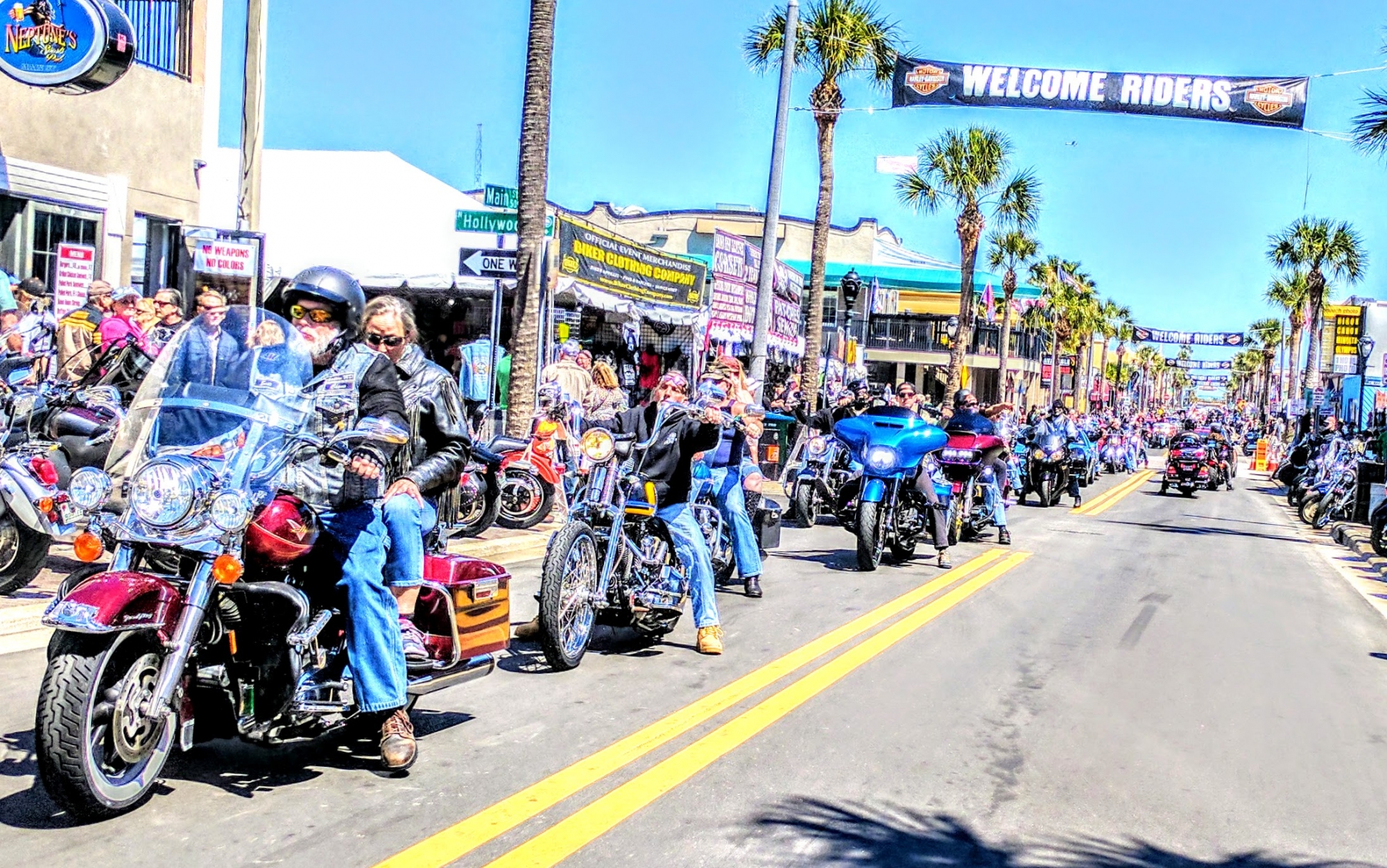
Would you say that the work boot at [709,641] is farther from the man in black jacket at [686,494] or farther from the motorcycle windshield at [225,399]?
the motorcycle windshield at [225,399]

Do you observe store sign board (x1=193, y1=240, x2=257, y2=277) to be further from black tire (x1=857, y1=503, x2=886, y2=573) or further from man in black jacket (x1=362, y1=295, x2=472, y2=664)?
man in black jacket (x1=362, y1=295, x2=472, y2=664)

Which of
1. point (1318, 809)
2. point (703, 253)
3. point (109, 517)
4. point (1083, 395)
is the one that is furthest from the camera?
point (1083, 395)

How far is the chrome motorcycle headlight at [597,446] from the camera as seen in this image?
724 cm

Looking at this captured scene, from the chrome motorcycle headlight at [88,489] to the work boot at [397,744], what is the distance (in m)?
1.38

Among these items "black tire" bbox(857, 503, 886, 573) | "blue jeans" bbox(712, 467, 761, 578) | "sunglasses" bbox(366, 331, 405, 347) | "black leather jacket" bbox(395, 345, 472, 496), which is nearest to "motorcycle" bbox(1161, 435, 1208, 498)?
"black tire" bbox(857, 503, 886, 573)

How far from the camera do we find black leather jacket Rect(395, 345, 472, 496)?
5.35m

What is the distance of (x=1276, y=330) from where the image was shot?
117 m

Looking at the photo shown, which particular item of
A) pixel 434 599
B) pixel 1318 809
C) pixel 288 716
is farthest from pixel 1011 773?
pixel 288 716

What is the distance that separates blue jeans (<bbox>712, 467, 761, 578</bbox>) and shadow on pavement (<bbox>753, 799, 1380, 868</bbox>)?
5108mm

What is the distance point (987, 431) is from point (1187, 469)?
18.5 m

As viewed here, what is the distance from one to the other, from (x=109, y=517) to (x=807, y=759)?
9.50 ft

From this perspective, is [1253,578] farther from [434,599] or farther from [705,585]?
[434,599]

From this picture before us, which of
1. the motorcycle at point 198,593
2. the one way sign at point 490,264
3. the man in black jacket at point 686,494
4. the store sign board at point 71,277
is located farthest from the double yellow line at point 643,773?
the store sign board at point 71,277

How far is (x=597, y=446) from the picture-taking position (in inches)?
285
